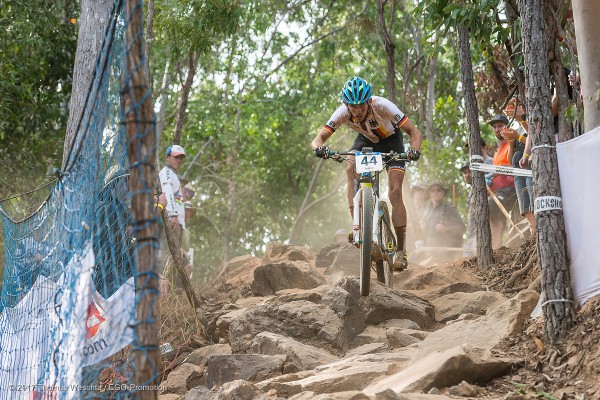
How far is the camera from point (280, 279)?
1062 centimetres

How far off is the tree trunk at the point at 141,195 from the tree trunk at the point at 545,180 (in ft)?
10.6

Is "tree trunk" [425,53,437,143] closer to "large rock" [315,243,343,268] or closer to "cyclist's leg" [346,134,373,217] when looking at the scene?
"large rock" [315,243,343,268]

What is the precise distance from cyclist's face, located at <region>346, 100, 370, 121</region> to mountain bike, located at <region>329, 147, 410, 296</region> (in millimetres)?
357

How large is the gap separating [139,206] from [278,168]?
26.6m

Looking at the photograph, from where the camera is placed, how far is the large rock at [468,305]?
8.78 meters

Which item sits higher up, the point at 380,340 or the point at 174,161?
the point at 174,161

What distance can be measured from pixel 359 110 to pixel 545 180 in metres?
2.57

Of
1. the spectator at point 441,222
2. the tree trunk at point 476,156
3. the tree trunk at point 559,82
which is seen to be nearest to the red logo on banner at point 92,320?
the tree trunk at point 559,82

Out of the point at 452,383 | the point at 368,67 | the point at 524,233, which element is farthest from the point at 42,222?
the point at 368,67

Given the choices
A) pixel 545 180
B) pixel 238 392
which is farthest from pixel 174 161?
pixel 545 180

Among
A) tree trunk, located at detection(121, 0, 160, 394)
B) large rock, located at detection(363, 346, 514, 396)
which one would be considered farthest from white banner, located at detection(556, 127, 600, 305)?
tree trunk, located at detection(121, 0, 160, 394)

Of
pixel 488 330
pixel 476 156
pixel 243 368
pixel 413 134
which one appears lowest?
pixel 243 368

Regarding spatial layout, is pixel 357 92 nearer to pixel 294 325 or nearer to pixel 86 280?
pixel 294 325

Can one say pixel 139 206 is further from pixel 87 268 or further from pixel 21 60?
pixel 21 60
